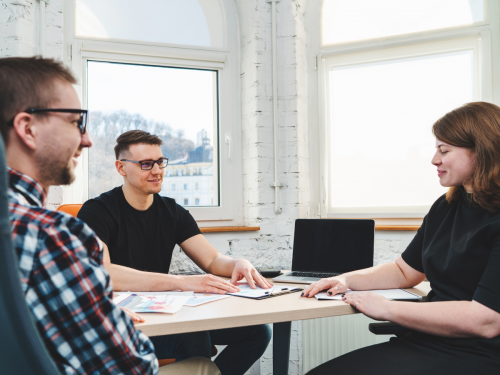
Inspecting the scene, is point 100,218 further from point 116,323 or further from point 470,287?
point 470,287

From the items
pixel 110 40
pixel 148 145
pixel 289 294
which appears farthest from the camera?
pixel 110 40

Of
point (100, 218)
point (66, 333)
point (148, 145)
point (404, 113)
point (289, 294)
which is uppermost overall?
point (404, 113)

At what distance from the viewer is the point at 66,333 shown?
675mm

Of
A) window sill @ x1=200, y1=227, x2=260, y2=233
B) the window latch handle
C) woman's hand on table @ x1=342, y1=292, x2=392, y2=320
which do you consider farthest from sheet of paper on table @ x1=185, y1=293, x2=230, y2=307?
the window latch handle

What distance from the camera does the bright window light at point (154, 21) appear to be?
278 cm

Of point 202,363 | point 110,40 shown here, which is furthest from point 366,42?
point 202,363

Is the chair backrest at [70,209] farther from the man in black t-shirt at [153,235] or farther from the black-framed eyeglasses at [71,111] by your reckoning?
the black-framed eyeglasses at [71,111]

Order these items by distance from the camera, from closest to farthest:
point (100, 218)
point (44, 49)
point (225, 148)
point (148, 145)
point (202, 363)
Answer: point (202, 363)
point (100, 218)
point (148, 145)
point (44, 49)
point (225, 148)

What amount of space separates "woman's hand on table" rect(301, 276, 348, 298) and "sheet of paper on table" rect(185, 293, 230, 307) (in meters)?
0.29

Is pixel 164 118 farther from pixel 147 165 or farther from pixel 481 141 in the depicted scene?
pixel 481 141

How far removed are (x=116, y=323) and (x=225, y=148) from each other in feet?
7.78

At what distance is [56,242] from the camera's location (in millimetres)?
656

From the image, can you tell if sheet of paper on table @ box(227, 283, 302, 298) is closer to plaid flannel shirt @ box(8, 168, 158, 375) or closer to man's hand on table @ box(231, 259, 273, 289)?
man's hand on table @ box(231, 259, 273, 289)

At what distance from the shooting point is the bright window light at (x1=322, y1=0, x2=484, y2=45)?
2758 millimetres
